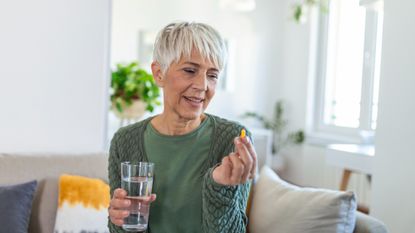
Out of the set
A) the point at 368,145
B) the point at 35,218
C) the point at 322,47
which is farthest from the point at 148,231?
the point at 322,47

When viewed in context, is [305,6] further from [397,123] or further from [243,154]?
[243,154]

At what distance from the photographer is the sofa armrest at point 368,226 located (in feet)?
5.49

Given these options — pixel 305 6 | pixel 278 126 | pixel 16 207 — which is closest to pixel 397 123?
pixel 16 207

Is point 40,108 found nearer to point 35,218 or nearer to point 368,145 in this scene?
point 35,218

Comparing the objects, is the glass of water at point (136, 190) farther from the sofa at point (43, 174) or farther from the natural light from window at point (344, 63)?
the natural light from window at point (344, 63)

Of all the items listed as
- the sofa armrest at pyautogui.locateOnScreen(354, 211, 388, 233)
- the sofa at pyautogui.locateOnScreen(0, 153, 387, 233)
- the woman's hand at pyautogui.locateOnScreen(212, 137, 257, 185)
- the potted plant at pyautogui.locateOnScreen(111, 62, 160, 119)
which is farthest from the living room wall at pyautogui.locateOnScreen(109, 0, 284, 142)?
the woman's hand at pyautogui.locateOnScreen(212, 137, 257, 185)

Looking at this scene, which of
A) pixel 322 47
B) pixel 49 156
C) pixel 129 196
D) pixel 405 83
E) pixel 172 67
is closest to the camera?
pixel 129 196

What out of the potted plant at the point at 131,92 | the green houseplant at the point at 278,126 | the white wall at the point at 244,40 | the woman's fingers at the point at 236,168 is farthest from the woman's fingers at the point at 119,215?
the green houseplant at the point at 278,126

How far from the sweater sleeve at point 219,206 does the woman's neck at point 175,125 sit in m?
0.19

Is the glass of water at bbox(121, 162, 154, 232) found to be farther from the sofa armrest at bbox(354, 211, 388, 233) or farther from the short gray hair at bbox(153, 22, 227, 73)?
the sofa armrest at bbox(354, 211, 388, 233)

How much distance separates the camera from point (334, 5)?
454 centimetres

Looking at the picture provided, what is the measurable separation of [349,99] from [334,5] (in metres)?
0.83

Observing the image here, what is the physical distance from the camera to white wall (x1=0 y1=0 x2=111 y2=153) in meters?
2.36

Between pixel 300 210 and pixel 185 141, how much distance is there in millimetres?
675
